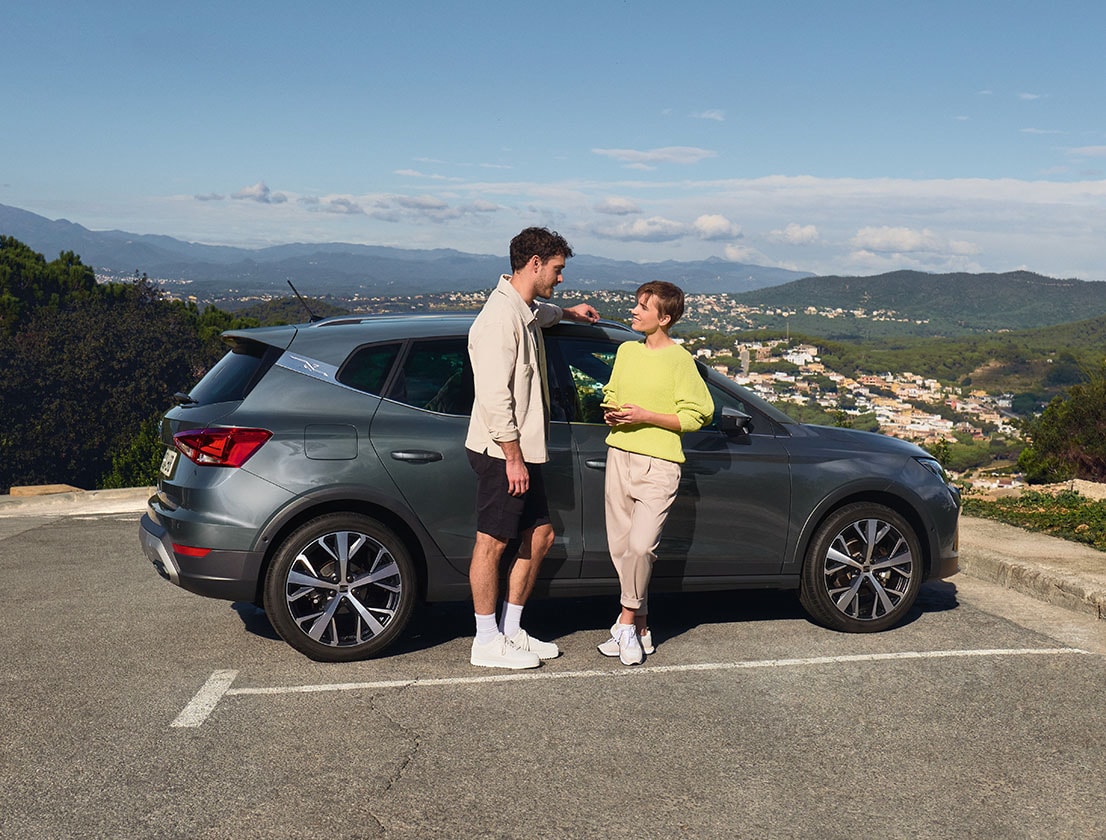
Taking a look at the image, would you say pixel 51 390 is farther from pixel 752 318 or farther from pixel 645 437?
pixel 752 318

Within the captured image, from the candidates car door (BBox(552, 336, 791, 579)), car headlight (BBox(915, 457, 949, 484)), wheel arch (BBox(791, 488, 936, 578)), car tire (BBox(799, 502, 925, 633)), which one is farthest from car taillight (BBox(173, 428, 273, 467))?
car headlight (BBox(915, 457, 949, 484))

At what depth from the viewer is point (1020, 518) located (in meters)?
9.30

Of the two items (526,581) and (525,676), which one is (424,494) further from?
(525,676)

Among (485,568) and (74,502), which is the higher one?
(485,568)

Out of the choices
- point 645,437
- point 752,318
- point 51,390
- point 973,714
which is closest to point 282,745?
point 645,437

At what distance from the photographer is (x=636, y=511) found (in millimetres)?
5113

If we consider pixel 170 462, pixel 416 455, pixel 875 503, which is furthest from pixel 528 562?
pixel 875 503

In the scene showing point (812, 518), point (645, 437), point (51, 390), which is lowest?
point (51, 390)

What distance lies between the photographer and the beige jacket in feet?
15.4

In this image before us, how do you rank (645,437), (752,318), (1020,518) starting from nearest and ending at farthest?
(645,437) → (1020,518) → (752,318)

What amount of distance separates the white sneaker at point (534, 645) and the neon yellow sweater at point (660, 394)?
1.05 metres

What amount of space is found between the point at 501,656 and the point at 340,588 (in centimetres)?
84

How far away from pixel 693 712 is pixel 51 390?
49.9m

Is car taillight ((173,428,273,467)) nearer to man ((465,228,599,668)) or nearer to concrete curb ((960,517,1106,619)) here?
man ((465,228,599,668))
